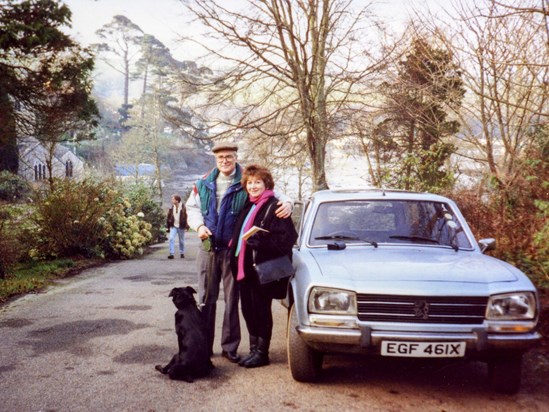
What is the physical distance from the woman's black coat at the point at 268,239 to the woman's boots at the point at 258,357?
2.18 feet

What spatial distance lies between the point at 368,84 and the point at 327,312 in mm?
12031

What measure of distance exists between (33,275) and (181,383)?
7652 mm


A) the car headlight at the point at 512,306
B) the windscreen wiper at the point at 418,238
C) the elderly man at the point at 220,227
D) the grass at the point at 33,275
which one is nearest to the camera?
the car headlight at the point at 512,306

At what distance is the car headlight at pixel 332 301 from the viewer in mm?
4184

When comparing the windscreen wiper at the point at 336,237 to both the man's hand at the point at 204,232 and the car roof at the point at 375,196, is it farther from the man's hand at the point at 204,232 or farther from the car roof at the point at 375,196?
the man's hand at the point at 204,232

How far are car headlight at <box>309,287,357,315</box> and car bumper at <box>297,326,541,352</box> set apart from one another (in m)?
0.16

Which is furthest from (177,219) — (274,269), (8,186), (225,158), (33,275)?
(8,186)

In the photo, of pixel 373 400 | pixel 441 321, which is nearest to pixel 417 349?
pixel 441 321

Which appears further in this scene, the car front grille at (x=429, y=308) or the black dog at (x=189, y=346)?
the black dog at (x=189, y=346)

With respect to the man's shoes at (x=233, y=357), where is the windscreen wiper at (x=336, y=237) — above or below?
above

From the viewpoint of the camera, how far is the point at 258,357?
16.8 ft

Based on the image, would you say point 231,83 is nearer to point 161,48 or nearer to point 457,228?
point 457,228

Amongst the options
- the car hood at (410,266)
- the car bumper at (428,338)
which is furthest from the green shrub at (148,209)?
the car bumper at (428,338)

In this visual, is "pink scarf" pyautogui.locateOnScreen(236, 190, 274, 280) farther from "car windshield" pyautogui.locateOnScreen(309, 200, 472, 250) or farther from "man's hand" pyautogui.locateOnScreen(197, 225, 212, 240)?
"car windshield" pyautogui.locateOnScreen(309, 200, 472, 250)
